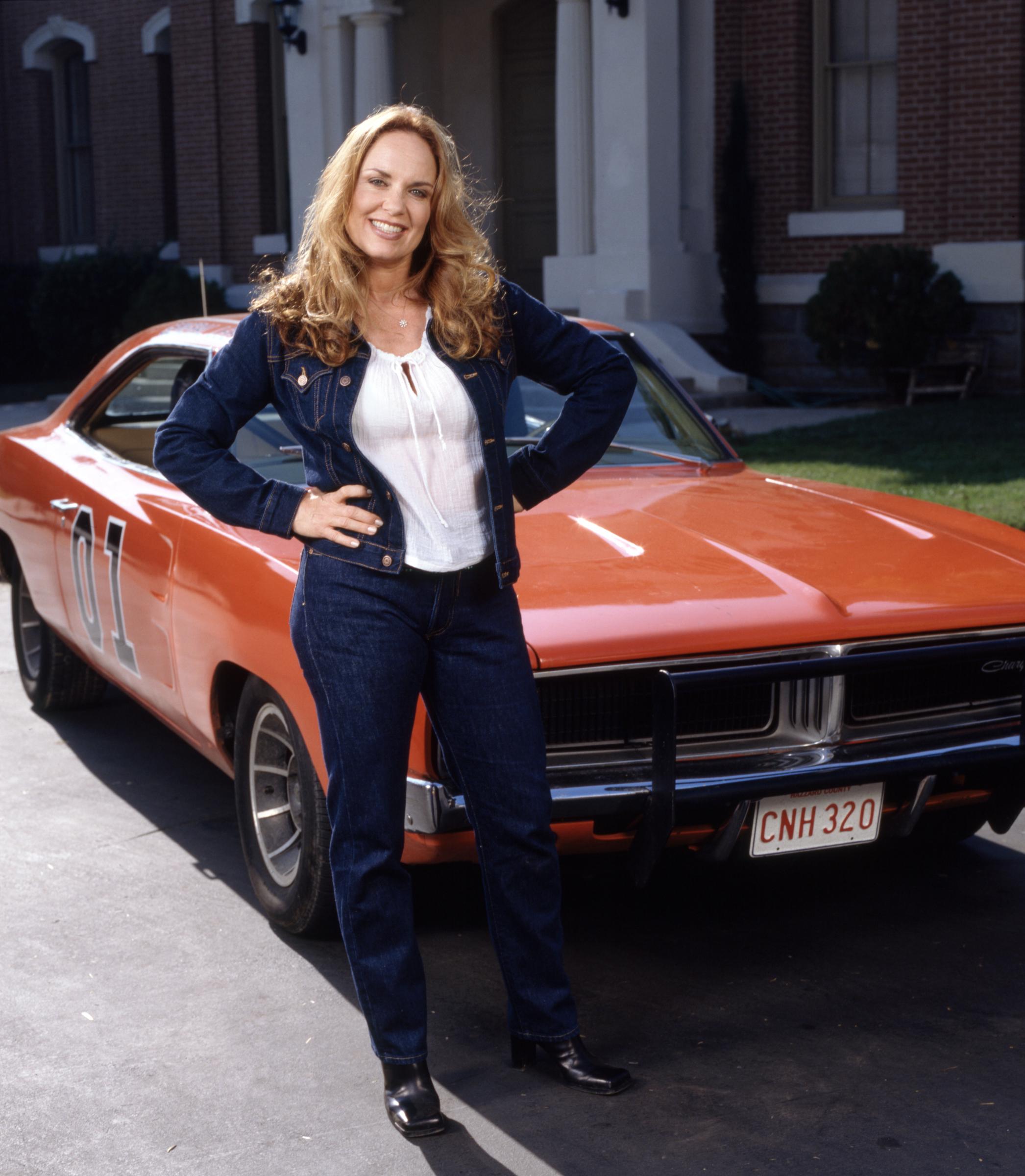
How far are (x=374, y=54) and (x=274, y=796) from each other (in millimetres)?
14719

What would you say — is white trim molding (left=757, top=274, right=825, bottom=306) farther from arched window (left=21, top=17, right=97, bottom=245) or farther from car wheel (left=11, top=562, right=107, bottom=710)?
car wheel (left=11, top=562, right=107, bottom=710)

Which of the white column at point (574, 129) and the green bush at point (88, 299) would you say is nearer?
the white column at point (574, 129)

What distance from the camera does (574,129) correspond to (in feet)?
52.0

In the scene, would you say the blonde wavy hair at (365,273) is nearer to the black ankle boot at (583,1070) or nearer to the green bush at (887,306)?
the black ankle boot at (583,1070)

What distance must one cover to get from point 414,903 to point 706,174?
12905 mm

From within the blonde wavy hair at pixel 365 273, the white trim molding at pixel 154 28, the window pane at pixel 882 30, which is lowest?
the blonde wavy hair at pixel 365 273

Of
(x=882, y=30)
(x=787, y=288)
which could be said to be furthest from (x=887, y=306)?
(x=882, y=30)

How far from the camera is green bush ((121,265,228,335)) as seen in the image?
18.5 meters

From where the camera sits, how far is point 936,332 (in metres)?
14.5

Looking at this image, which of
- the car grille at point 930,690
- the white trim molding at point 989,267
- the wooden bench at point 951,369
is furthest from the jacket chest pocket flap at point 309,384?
the white trim molding at point 989,267

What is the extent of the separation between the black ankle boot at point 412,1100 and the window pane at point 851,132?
552 inches

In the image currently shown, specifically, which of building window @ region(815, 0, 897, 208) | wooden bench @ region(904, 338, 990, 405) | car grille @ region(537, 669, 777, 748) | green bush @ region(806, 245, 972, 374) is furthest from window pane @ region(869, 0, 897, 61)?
car grille @ region(537, 669, 777, 748)

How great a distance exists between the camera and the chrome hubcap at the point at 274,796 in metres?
4.05

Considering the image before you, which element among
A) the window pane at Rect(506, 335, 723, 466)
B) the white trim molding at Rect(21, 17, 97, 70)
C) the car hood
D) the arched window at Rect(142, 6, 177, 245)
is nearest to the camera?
the car hood
